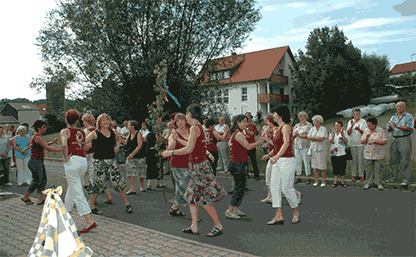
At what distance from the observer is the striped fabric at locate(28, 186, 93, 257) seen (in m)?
3.69

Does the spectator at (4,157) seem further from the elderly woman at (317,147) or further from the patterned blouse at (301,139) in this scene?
the elderly woman at (317,147)

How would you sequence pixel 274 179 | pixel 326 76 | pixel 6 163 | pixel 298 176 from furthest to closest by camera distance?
pixel 326 76, pixel 6 163, pixel 298 176, pixel 274 179

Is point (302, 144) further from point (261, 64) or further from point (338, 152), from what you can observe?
point (261, 64)

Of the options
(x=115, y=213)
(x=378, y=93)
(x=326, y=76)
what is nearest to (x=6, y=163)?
(x=115, y=213)

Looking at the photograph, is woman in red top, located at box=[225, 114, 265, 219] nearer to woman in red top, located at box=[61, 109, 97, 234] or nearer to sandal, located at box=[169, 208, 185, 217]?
sandal, located at box=[169, 208, 185, 217]

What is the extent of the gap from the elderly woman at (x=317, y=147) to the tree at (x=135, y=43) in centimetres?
816

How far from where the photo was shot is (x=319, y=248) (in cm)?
449

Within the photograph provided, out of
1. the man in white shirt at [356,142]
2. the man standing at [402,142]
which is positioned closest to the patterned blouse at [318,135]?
the man in white shirt at [356,142]

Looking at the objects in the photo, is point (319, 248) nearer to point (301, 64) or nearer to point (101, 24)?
point (101, 24)

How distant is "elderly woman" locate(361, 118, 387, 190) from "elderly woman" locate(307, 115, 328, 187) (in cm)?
106

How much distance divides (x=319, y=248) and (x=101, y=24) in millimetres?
15548

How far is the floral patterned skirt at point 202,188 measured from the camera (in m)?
5.16

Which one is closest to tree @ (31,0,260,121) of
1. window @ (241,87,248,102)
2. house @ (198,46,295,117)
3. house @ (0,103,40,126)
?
house @ (198,46,295,117)

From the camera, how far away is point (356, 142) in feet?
31.9
